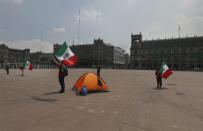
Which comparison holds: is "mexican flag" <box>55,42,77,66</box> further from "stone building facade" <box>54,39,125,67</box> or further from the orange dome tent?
"stone building facade" <box>54,39,125,67</box>

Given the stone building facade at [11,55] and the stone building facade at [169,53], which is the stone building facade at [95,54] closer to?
the stone building facade at [169,53]

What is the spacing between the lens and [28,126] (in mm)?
3623

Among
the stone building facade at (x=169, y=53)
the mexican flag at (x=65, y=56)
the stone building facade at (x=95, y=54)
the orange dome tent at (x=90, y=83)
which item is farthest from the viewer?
the stone building facade at (x=95, y=54)

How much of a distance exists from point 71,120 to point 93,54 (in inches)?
4098

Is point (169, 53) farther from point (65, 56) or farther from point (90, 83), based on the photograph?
point (65, 56)

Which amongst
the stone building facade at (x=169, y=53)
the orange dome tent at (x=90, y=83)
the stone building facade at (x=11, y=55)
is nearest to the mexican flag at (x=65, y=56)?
the orange dome tent at (x=90, y=83)

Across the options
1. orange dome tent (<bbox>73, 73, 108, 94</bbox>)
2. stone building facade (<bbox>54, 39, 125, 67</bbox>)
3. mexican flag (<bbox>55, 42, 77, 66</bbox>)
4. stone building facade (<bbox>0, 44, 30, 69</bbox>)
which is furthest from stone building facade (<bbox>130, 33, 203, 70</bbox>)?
stone building facade (<bbox>0, 44, 30, 69</bbox>)

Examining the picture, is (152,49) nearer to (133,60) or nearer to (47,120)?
(133,60)

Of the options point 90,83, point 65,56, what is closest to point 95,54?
point 90,83

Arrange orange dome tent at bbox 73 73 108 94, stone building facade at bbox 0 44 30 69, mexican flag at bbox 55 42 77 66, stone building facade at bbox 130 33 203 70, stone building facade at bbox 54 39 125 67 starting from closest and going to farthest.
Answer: mexican flag at bbox 55 42 77 66 < orange dome tent at bbox 73 73 108 94 < stone building facade at bbox 130 33 203 70 < stone building facade at bbox 0 44 30 69 < stone building facade at bbox 54 39 125 67

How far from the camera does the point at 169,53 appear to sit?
85.9 metres

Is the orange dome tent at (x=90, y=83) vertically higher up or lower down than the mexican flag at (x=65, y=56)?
lower down

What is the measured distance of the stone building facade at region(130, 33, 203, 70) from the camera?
3101 inches

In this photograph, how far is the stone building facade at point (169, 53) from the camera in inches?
A: 3101
